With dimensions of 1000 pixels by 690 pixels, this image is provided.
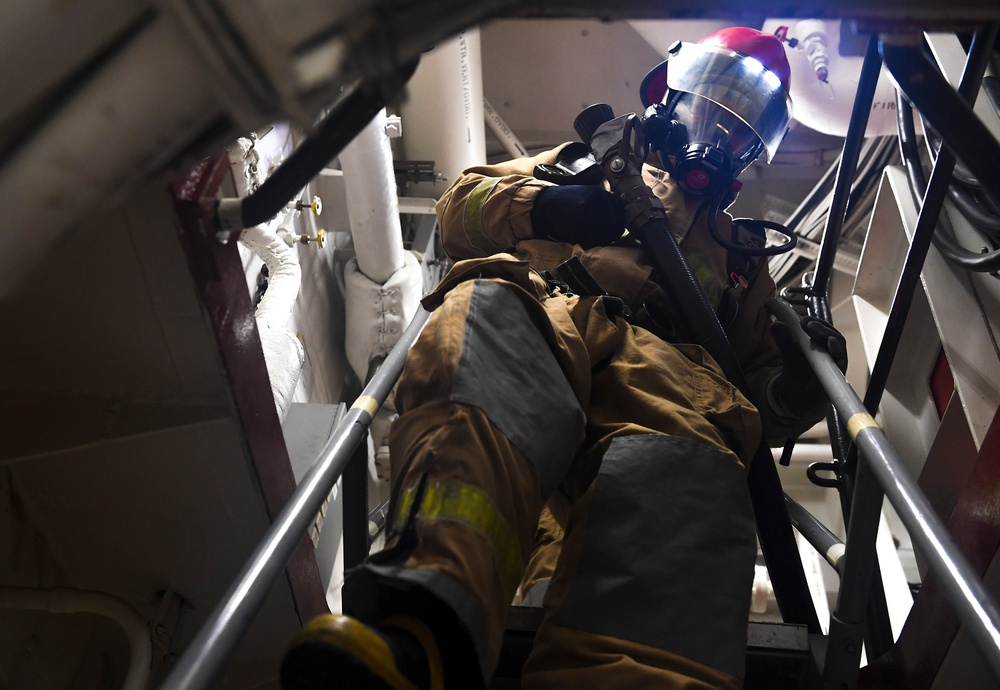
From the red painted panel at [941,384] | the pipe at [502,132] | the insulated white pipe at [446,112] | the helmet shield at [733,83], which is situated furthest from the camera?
the pipe at [502,132]

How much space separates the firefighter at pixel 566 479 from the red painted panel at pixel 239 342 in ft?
0.72

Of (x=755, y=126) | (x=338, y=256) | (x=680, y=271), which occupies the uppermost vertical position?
(x=755, y=126)

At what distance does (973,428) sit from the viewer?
4.77 ft

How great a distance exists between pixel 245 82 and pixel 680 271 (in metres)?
1.18

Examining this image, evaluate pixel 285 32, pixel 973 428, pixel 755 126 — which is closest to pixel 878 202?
pixel 755 126

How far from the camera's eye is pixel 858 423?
1.09 m

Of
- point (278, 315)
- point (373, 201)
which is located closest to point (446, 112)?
point (373, 201)

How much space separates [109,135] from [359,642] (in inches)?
19.5

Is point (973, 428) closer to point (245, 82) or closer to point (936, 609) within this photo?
point (936, 609)

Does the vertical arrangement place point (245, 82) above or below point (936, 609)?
above

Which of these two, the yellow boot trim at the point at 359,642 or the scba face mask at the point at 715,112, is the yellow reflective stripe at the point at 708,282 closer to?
the scba face mask at the point at 715,112

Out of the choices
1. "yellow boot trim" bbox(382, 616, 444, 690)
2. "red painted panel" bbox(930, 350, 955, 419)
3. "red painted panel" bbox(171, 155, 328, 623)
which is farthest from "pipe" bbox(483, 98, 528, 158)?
"yellow boot trim" bbox(382, 616, 444, 690)

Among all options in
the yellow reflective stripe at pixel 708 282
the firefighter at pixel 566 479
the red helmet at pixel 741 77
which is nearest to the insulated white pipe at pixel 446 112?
the red helmet at pixel 741 77

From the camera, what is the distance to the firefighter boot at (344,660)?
0.71 m
